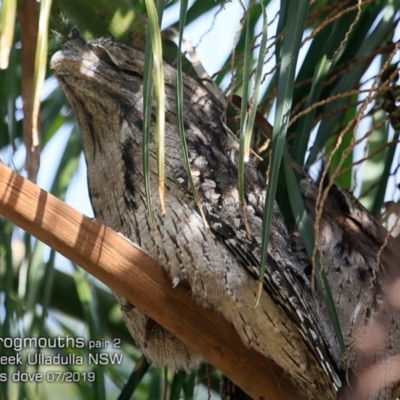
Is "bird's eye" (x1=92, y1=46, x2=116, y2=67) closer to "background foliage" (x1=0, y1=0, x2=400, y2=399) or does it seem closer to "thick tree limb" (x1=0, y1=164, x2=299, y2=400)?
"background foliage" (x1=0, y1=0, x2=400, y2=399)

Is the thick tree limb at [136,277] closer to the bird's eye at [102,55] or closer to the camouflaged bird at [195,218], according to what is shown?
the camouflaged bird at [195,218]

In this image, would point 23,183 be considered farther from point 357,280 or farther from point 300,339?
point 357,280

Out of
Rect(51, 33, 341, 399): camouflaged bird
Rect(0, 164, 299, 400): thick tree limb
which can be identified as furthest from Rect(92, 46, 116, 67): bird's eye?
Rect(0, 164, 299, 400): thick tree limb

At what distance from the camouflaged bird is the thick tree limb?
0.05m

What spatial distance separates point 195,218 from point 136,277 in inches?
15.9

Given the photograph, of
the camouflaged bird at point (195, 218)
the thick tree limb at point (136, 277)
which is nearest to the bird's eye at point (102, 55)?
the camouflaged bird at point (195, 218)

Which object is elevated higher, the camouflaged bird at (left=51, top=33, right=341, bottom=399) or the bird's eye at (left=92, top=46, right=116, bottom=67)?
the bird's eye at (left=92, top=46, right=116, bottom=67)

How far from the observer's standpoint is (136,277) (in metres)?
2.03

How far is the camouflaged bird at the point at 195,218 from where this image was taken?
7.64 feet

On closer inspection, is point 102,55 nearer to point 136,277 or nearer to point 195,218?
point 195,218

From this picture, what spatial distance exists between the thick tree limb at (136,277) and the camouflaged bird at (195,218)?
47mm

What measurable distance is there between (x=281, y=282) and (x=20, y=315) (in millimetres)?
864

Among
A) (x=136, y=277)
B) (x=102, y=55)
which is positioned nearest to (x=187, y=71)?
(x=102, y=55)

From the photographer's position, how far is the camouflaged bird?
2.33 metres
